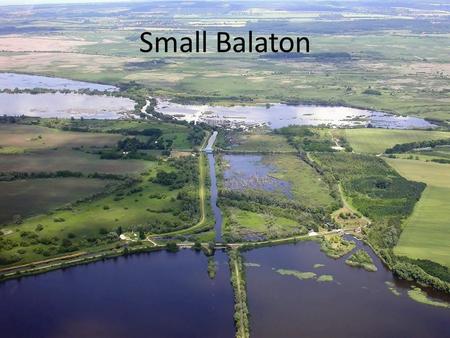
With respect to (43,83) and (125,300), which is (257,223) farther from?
(43,83)

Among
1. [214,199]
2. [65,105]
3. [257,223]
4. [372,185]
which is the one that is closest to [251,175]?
[214,199]

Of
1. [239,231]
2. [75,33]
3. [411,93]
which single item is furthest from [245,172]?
[75,33]

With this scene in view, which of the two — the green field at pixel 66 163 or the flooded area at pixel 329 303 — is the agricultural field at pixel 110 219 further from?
the flooded area at pixel 329 303

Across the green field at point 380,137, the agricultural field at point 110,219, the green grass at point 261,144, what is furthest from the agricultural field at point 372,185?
the agricultural field at point 110,219

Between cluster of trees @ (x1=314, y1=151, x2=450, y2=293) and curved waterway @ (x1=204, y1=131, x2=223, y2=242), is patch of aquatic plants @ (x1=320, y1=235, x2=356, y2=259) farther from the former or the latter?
curved waterway @ (x1=204, y1=131, x2=223, y2=242)

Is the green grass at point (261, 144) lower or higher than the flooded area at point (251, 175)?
lower

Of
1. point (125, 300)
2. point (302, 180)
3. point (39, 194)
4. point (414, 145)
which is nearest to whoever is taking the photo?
point (125, 300)
